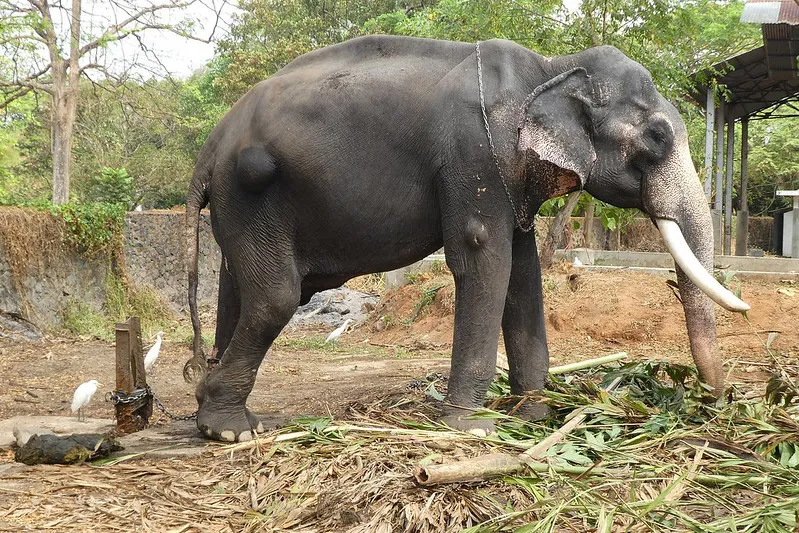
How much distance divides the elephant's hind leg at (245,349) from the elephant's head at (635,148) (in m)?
1.52

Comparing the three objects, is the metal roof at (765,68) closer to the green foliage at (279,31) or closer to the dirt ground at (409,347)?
the dirt ground at (409,347)

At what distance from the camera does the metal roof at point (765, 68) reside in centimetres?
1302

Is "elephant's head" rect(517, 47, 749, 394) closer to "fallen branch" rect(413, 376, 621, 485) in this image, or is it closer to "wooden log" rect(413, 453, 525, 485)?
"fallen branch" rect(413, 376, 621, 485)

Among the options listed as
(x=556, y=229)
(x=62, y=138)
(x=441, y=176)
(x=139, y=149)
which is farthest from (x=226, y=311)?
(x=139, y=149)

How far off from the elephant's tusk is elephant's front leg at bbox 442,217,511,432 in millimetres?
809

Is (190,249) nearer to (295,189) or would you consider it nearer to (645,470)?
(295,189)

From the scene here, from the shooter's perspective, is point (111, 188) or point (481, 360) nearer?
point (481, 360)

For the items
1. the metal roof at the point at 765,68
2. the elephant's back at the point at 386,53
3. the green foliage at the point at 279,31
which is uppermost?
the green foliage at the point at 279,31

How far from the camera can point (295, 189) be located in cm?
432

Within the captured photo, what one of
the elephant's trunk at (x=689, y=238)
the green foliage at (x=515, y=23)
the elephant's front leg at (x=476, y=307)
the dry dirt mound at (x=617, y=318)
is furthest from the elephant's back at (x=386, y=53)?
the green foliage at (x=515, y=23)

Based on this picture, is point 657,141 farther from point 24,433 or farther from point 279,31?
point 279,31

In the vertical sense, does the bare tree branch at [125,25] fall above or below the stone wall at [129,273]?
above

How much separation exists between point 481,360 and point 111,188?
20388 mm

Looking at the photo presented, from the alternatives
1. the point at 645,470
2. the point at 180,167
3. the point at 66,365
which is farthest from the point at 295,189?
the point at 180,167
